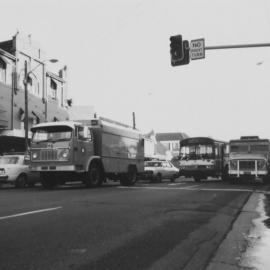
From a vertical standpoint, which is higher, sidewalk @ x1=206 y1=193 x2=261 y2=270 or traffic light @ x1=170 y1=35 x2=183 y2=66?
traffic light @ x1=170 y1=35 x2=183 y2=66

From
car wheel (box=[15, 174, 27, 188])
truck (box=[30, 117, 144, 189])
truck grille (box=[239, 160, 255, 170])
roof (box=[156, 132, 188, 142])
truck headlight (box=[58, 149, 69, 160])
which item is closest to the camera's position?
truck headlight (box=[58, 149, 69, 160])

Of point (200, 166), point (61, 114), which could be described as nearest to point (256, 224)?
point (200, 166)

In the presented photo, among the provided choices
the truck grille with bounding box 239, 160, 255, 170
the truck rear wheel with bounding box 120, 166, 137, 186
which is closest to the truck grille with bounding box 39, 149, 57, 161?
the truck rear wheel with bounding box 120, 166, 137, 186

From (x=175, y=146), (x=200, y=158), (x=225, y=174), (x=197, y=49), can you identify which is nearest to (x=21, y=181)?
(x=197, y=49)

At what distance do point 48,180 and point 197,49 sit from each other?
28.7 feet

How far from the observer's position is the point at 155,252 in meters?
5.52

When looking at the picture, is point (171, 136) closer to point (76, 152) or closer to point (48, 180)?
point (48, 180)

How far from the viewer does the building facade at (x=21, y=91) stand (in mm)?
32625

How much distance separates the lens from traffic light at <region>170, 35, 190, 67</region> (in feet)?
51.9

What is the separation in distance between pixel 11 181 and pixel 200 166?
12115 mm

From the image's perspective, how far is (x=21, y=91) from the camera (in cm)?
3497

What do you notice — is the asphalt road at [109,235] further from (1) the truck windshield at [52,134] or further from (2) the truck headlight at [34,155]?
(2) the truck headlight at [34,155]

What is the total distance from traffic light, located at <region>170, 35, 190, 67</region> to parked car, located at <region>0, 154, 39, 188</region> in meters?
9.22

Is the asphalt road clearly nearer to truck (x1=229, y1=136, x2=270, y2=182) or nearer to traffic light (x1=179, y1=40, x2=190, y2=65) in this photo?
traffic light (x1=179, y1=40, x2=190, y2=65)
